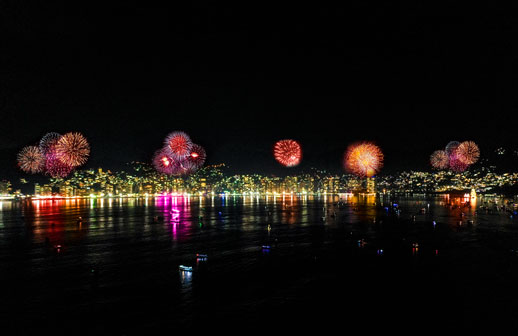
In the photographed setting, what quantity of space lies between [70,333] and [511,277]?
23556mm

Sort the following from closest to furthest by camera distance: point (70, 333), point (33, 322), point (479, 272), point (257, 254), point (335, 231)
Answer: point (70, 333), point (33, 322), point (479, 272), point (257, 254), point (335, 231)

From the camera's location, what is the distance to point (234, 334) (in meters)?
16.4

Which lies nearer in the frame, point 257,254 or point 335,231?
point 257,254

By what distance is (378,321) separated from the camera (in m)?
18.2

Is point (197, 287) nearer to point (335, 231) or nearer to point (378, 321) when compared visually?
point (378, 321)

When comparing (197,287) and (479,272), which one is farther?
(479,272)

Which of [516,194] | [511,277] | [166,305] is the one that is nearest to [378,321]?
[166,305]

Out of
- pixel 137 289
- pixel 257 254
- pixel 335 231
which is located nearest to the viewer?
pixel 137 289

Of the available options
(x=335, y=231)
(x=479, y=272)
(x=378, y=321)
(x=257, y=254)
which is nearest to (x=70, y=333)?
(x=378, y=321)

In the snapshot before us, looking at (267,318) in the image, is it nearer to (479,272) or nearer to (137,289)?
(137,289)

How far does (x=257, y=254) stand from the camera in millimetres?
32812

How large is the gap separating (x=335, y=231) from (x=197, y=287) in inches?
1166

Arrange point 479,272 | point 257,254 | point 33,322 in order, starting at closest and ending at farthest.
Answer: point 33,322 < point 479,272 < point 257,254

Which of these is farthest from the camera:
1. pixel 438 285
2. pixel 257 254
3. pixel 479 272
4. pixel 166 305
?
pixel 257 254
